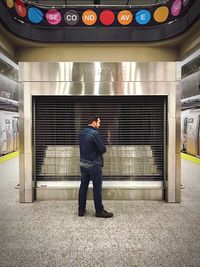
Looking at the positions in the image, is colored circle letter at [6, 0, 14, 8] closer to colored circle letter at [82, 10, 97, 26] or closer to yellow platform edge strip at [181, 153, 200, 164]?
colored circle letter at [82, 10, 97, 26]

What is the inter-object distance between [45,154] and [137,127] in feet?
6.28

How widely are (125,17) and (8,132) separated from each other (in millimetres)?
8261

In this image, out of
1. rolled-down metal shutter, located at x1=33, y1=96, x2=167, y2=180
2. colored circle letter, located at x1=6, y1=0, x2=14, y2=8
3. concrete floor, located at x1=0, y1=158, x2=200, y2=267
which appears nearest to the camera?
concrete floor, located at x1=0, y1=158, x2=200, y2=267

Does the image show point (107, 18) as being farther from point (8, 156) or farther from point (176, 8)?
point (8, 156)

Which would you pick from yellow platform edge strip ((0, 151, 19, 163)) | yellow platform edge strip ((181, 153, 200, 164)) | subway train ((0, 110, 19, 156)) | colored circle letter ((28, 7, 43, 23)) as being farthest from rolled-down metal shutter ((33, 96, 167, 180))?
subway train ((0, 110, 19, 156))

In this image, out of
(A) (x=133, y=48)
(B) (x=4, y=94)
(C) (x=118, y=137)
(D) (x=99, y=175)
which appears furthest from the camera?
(B) (x=4, y=94)

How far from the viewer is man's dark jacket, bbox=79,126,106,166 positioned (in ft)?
12.8

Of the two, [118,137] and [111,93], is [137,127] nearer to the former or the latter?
[118,137]

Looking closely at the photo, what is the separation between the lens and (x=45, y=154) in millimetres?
4988

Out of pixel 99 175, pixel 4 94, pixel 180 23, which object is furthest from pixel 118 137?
pixel 4 94

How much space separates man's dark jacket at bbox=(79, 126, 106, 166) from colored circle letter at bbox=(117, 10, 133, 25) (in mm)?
2832

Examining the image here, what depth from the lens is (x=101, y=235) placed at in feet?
10.9

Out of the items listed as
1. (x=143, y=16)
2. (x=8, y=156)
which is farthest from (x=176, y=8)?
(x=8, y=156)

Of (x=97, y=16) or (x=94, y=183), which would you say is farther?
(x=97, y=16)
